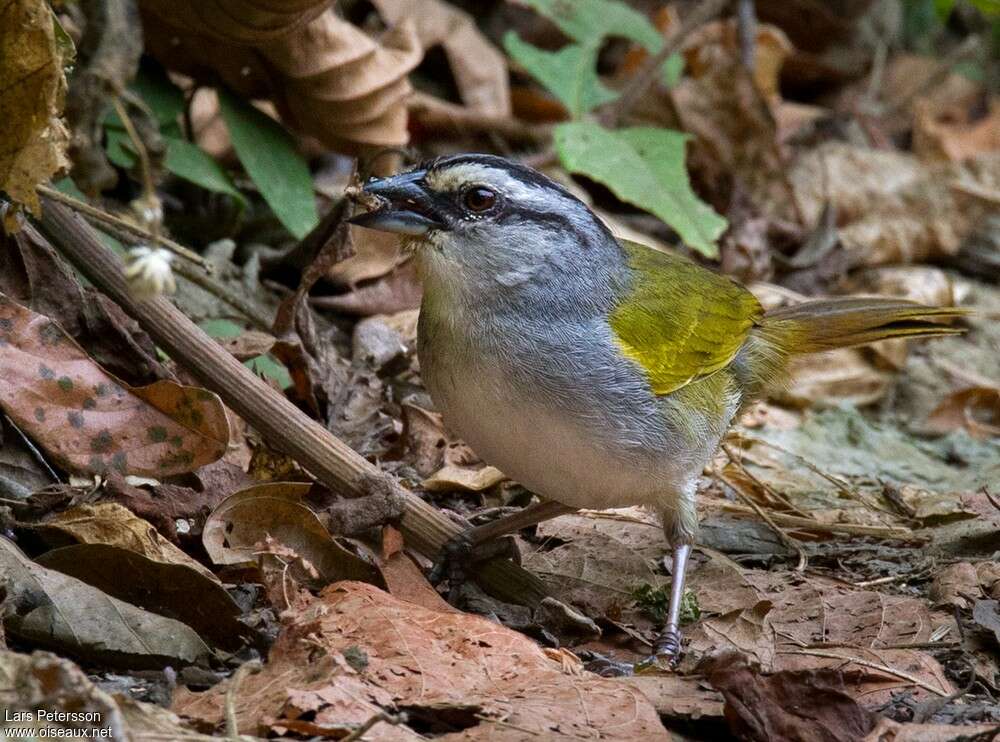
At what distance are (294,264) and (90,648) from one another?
2.90m

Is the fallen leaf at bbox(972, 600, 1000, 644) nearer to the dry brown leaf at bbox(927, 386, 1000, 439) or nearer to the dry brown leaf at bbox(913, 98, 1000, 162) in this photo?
the dry brown leaf at bbox(927, 386, 1000, 439)

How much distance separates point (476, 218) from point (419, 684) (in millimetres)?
1648

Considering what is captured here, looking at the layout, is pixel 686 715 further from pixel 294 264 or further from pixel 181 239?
pixel 181 239

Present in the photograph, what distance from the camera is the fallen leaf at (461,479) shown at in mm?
5117

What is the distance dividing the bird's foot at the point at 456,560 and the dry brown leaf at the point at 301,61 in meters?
2.57

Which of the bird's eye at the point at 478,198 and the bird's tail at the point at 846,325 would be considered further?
the bird's tail at the point at 846,325

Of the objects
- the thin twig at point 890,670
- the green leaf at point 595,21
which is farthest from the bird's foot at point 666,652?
the green leaf at point 595,21

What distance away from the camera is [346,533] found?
13.5 ft

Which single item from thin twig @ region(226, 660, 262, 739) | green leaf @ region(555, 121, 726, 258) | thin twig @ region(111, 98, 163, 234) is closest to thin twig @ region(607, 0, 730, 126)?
green leaf @ region(555, 121, 726, 258)

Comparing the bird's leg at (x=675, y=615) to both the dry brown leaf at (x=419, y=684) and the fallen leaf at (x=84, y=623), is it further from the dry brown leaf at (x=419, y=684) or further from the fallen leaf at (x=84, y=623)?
the fallen leaf at (x=84, y=623)

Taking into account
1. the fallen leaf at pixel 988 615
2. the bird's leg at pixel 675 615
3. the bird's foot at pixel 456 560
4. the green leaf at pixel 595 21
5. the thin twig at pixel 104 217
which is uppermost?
the thin twig at pixel 104 217

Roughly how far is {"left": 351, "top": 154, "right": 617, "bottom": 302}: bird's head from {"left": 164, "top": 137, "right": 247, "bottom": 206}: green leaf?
6.11 ft

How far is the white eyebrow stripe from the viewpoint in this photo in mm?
4234

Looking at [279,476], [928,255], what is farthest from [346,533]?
[928,255]
